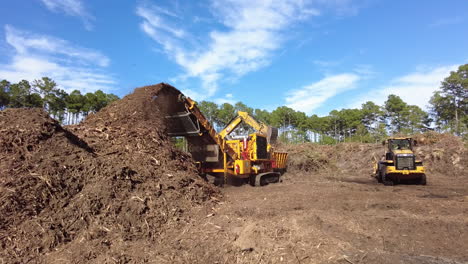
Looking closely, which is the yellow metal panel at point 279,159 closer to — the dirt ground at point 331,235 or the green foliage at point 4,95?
the dirt ground at point 331,235

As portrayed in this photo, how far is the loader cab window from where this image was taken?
42.2 ft

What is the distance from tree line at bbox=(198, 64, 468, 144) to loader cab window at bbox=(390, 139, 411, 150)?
17.0 m

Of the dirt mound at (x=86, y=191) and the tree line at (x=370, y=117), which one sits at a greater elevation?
the tree line at (x=370, y=117)

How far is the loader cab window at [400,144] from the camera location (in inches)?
507

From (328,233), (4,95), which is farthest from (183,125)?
(4,95)

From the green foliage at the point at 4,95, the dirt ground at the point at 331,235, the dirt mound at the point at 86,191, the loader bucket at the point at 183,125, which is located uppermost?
the green foliage at the point at 4,95

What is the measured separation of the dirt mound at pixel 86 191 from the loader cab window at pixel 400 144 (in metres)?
9.82

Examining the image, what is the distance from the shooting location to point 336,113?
5725 cm

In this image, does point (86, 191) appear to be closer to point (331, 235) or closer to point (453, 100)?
point (331, 235)

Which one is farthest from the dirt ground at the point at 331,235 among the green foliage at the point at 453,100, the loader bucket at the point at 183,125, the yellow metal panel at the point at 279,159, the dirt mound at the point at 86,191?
the green foliage at the point at 453,100

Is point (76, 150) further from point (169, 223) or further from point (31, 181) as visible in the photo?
point (169, 223)

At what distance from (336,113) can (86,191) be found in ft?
188

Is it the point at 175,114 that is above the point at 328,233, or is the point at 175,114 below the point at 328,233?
above

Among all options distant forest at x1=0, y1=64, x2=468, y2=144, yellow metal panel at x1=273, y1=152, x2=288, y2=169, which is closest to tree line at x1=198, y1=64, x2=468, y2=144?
distant forest at x1=0, y1=64, x2=468, y2=144
